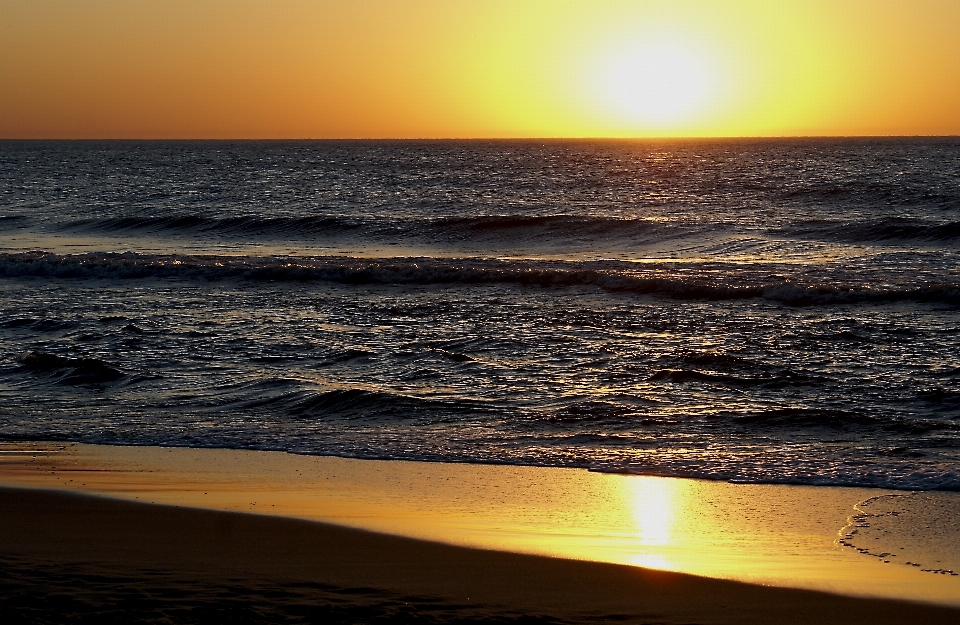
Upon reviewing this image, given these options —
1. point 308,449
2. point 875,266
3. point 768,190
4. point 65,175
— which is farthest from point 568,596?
point 65,175

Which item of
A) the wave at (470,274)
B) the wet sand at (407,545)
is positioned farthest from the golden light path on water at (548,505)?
the wave at (470,274)

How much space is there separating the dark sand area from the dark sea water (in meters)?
2.62

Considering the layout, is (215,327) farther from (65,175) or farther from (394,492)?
(65,175)

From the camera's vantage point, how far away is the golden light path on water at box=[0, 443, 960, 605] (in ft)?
20.2

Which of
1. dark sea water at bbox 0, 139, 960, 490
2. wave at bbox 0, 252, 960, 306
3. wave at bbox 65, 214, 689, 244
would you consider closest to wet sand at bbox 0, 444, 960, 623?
dark sea water at bbox 0, 139, 960, 490

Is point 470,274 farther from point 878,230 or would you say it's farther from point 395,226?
point 878,230

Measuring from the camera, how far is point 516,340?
1501 centimetres

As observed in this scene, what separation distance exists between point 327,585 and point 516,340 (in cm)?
952

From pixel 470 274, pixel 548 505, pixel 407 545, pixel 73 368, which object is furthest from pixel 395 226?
pixel 407 545

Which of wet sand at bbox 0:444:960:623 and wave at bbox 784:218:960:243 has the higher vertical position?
wave at bbox 784:218:960:243

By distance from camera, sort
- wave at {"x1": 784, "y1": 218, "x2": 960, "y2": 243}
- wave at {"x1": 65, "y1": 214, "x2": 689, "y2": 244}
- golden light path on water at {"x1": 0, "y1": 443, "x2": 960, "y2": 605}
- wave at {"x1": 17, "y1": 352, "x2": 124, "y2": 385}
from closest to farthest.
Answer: golden light path on water at {"x1": 0, "y1": 443, "x2": 960, "y2": 605} → wave at {"x1": 17, "y1": 352, "x2": 124, "y2": 385} → wave at {"x1": 784, "y1": 218, "x2": 960, "y2": 243} → wave at {"x1": 65, "y1": 214, "x2": 689, "y2": 244}

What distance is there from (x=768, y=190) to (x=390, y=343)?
39.7 meters

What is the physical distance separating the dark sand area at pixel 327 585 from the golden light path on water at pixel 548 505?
0.84 ft

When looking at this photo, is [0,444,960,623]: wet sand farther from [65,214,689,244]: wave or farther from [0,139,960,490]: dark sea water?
[65,214,689,244]: wave
